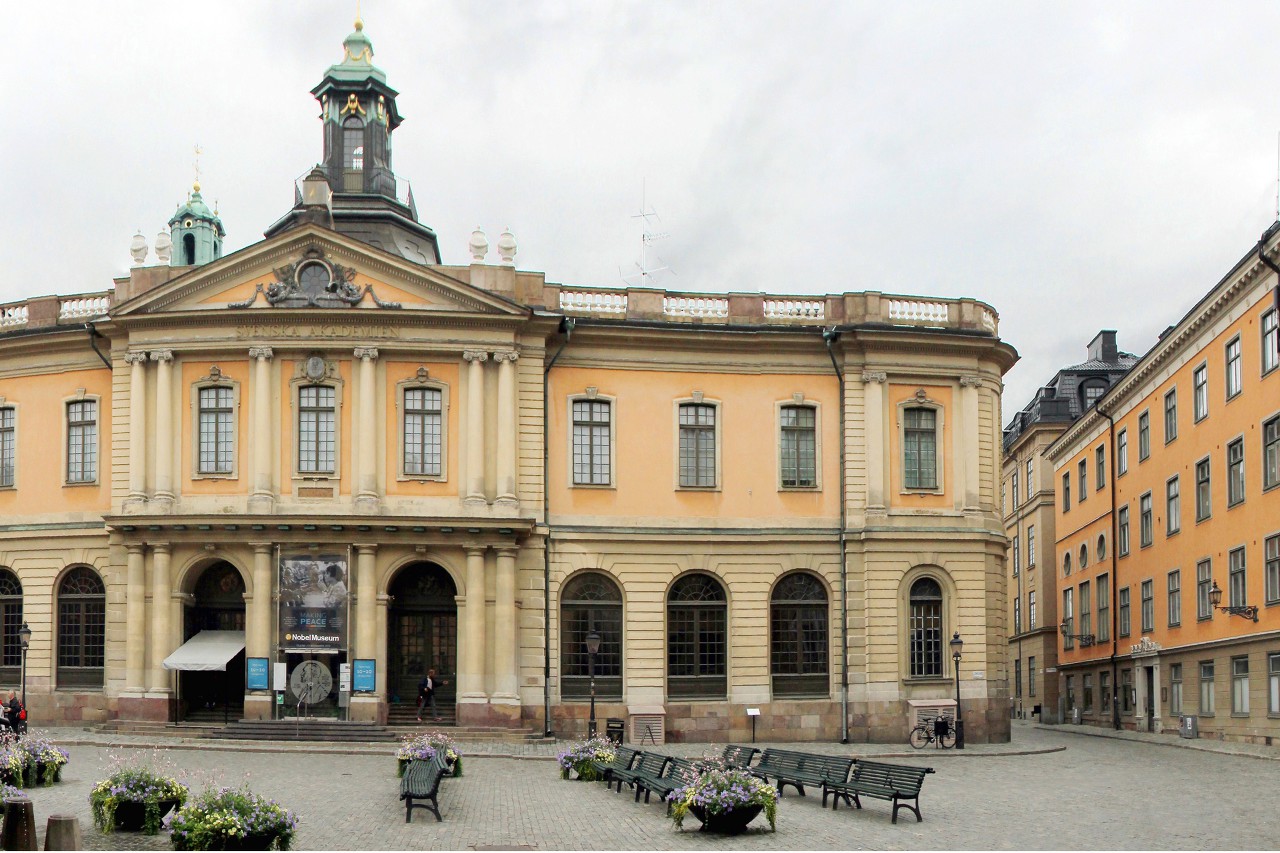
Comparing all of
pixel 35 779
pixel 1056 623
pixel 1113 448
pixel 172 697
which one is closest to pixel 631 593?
pixel 172 697

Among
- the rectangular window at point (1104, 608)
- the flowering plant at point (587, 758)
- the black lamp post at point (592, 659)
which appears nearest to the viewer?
the flowering plant at point (587, 758)

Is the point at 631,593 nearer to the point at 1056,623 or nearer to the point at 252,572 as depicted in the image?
the point at 252,572

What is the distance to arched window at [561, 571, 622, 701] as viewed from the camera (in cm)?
4134

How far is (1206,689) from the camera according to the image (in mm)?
46312

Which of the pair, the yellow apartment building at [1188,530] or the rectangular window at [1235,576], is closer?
the yellow apartment building at [1188,530]

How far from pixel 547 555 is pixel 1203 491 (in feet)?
64.8

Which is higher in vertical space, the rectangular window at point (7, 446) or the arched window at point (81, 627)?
the rectangular window at point (7, 446)

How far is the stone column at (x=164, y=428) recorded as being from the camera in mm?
40188

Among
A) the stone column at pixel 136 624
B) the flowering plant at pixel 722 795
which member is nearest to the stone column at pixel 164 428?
the stone column at pixel 136 624

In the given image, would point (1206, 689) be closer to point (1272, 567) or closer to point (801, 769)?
point (1272, 567)

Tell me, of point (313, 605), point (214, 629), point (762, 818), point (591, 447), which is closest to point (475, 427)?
point (591, 447)

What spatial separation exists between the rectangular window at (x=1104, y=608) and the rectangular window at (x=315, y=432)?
31.4 metres

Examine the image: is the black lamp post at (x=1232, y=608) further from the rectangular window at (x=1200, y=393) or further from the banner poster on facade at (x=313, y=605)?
the banner poster on facade at (x=313, y=605)

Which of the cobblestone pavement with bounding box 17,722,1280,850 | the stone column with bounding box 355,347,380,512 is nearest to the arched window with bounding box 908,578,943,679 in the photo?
the cobblestone pavement with bounding box 17,722,1280,850
